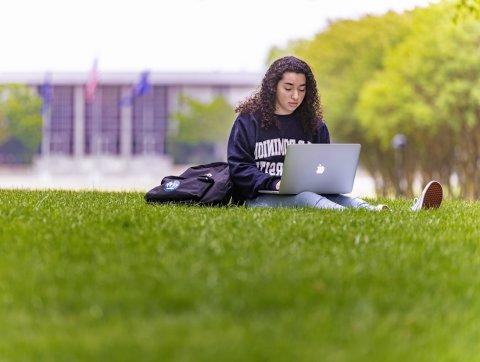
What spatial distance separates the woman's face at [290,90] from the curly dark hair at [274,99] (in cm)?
4

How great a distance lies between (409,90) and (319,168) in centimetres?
2780

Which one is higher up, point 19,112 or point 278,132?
point 278,132

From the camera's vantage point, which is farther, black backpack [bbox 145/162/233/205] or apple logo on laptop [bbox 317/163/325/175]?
black backpack [bbox 145/162/233/205]

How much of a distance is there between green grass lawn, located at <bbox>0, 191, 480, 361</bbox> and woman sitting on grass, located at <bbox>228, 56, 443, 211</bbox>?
182 centimetres

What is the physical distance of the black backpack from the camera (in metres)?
10.0

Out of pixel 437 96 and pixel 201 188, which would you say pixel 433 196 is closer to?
pixel 201 188

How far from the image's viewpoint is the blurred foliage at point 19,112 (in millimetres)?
88562

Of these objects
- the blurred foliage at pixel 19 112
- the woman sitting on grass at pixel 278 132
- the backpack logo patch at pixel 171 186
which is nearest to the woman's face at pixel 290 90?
the woman sitting on grass at pixel 278 132

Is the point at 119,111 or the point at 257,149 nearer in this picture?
the point at 257,149

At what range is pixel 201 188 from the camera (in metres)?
10.1

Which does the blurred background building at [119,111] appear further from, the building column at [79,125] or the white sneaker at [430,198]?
the white sneaker at [430,198]

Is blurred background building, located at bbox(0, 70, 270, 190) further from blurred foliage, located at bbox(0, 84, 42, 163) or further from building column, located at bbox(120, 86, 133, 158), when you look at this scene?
blurred foliage, located at bbox(0, 84, 42, 163)

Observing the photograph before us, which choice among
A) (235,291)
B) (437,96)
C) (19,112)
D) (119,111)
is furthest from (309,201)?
(119,111)

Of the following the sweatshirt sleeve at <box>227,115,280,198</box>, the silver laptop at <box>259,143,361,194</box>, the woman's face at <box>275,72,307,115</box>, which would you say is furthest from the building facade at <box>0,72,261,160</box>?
the silver laptop at <box>259,143,361,194</box>
